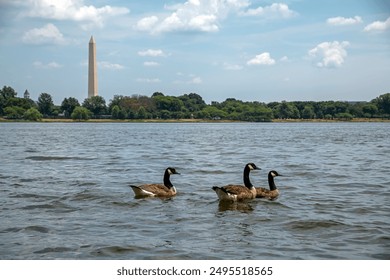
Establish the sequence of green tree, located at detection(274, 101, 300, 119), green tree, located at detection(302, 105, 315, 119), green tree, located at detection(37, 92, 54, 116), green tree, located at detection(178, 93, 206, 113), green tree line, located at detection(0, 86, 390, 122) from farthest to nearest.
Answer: green tree, located at detection(274, 101, 300, 119) → green tree, located at detection(302, 105, 315, 119) → green tree, located at detection(178, 93, 206, 113) → green tree line, located at detection(0, 86, 390, 122) → green tree, located at detection(37, 92, 54, 116)

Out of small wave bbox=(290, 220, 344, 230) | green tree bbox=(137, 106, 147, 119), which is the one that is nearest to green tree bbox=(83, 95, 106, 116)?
green tree bbox=(137, 106, 147, 119)

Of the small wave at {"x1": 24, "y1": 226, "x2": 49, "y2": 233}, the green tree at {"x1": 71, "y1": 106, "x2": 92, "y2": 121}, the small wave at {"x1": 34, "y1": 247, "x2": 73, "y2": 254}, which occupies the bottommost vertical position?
the small wave at {"x1": 24, "y1": 226, "x2": 49, "y2": 233}

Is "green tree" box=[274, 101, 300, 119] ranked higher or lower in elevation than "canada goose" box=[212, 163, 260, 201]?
higher

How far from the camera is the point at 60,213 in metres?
11.0

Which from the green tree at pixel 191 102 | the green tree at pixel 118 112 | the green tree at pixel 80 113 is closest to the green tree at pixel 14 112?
the green tree at pixel 80 113

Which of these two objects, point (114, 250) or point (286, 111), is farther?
point (286, 111)

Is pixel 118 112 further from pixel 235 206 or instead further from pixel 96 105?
pixel 235 206

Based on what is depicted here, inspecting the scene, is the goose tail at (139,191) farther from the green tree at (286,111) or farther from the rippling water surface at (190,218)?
the green tree at (286,111)

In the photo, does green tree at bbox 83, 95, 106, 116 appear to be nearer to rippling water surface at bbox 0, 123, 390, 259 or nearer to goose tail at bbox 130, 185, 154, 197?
rippling water surface at bbox 0, 123, 390, 259

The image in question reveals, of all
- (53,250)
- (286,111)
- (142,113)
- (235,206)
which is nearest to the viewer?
(53,250)

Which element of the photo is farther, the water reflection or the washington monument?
the water reflection

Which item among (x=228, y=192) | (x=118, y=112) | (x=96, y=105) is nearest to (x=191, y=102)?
(x=118, y=112)

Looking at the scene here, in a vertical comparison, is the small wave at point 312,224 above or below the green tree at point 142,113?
below

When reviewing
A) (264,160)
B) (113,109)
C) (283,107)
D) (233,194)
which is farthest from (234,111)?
(233,194)
